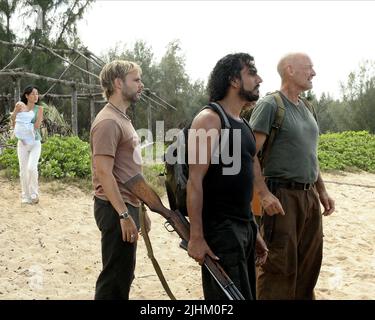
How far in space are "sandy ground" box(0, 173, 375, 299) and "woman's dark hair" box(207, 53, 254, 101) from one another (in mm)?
2251

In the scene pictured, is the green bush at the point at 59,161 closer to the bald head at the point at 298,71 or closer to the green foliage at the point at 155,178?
the green foliage at the point at 155,178

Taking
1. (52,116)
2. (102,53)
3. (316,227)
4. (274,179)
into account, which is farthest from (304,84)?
(102,53)

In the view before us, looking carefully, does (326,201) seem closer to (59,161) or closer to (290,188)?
(290,188)

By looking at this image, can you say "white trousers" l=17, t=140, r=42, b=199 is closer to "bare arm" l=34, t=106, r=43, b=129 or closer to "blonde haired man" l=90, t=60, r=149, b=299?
"bare arm" l=34, t=106, r=43, b=129

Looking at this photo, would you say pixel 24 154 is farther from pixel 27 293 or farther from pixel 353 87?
pixel 353 87

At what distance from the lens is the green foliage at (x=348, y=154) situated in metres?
13.5

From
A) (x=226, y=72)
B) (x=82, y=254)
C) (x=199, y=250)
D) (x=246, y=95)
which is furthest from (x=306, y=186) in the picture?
(x=82, y=254)

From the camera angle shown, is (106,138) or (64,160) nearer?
(106,138)

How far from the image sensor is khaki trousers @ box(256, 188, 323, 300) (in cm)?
317

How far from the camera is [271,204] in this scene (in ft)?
9.84

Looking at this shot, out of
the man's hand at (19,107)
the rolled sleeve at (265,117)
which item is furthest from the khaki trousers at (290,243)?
the man's hand at (19,107)

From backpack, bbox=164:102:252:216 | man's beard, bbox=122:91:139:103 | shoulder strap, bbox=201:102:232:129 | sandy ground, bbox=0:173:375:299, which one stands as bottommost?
sandy ground, bbox=0:173:375:299

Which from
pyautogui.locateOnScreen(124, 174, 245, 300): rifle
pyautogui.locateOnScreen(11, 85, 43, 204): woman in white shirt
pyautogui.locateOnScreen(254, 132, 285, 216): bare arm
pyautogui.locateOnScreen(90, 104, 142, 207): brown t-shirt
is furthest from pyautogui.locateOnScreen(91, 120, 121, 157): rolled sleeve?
pyautogui.locateOnScreen(11, 85, 43, 204): woman in white shirt

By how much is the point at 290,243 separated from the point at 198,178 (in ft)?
3.61
